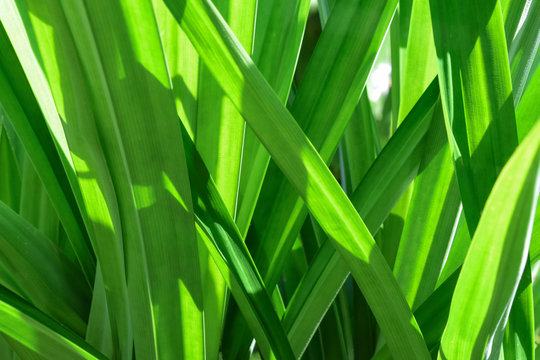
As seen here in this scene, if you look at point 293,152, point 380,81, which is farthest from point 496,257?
point 380,81

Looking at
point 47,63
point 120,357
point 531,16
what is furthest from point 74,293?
point 531,16

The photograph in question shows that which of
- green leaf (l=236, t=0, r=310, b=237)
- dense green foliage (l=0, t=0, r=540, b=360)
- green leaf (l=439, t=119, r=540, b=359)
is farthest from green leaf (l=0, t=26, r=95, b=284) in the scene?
green leaf (l=439, t=119, r=540, b=359)

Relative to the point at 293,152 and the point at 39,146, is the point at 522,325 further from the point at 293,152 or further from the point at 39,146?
the point at 39,146

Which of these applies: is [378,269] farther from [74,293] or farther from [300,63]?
[300,63]

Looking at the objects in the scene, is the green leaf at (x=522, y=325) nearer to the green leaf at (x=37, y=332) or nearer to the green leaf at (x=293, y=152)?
the green leaf at (x=293, y=152)

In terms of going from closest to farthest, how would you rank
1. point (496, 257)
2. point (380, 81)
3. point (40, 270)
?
point (496, 257)
point (40, 270)
point (380, 81)
